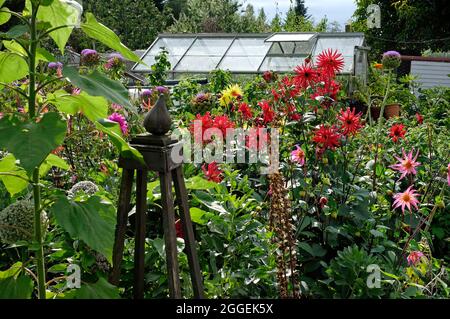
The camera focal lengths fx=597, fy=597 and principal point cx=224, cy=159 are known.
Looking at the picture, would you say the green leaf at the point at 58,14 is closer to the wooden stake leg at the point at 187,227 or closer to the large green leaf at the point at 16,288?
the wooden stake leg at the point at 187,227

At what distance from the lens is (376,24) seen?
15.3 meters

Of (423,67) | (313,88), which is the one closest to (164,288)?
(313,88)

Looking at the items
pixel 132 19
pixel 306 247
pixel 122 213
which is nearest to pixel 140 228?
pixel 122 213

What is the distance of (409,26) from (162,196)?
16.2 metres

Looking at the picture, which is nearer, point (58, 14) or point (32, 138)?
point (32, 138)

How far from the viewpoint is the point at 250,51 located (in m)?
11.5

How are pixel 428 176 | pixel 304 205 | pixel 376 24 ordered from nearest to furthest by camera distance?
pixel 304 205 → pixel 428 176 → pixel 376 24

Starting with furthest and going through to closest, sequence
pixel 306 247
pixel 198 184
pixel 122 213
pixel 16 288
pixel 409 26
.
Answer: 1. pixel 409 26
2. pixel 306 247
3. pixel 198 184
4. pixel 122 213
5. pixel 16 288

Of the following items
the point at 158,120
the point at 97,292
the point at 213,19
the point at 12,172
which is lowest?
the point at 97,292

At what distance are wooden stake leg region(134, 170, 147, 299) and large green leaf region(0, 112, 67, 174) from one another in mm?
378

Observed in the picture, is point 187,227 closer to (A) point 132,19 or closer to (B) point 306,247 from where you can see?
(B) point 306,247

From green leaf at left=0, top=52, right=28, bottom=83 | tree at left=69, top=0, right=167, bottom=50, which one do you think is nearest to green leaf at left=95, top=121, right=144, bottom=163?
green leaf at left=0, top=52, right=28, bottom=83

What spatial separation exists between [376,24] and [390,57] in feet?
41.0
